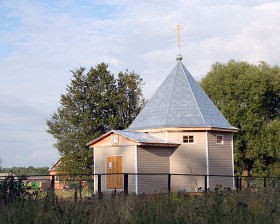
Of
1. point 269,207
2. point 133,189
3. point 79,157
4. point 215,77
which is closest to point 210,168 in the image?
point 133,189

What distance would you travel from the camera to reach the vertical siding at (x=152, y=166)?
2908cm

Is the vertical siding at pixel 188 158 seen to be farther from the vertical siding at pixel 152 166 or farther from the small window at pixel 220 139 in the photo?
the small window at pixel 220 139

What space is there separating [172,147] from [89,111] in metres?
13.8

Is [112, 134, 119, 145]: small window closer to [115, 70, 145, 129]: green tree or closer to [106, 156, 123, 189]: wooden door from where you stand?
[106, 156, 123, 189]: wooden door

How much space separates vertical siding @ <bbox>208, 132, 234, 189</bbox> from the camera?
30969mm

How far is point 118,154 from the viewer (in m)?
30.3

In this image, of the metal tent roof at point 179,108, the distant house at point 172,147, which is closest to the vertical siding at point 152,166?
the distant house at point 172,147

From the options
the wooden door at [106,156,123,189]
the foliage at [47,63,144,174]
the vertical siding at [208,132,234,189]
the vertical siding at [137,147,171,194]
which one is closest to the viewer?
the vertical siding at [137,147,171,194]

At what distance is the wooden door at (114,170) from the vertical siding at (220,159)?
17.7 feet

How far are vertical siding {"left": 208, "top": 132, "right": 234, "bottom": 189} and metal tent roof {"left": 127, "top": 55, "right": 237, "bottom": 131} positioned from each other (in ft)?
2.99

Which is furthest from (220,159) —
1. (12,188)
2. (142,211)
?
(142,211)

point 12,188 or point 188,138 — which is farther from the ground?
point 188,138

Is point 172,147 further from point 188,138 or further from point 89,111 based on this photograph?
point 89,111

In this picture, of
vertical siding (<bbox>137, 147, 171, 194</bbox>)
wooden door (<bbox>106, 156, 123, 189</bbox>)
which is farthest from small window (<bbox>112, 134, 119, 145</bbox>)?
vertical siding (<bbox>137, 147, 171, 194</bbox>)
